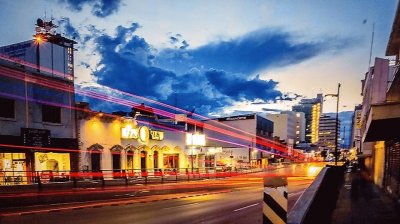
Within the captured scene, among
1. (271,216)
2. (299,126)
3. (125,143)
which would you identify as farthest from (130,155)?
(299,126)

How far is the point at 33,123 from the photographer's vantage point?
26094 millimetres

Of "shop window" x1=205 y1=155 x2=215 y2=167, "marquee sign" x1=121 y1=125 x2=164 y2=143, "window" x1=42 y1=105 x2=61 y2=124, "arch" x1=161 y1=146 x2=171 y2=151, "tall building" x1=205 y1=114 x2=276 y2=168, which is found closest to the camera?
"window" x1=42 y1=105 x2=61 y2=124

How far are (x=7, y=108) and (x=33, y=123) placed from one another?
240cm

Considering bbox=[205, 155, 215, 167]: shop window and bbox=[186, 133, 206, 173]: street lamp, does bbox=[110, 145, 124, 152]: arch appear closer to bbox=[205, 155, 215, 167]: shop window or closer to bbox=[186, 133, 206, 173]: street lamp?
bbox=[186, 133, 206, 173]: street lamp

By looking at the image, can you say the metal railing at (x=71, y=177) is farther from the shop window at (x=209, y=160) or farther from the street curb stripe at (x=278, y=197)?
the street curb stripe at (x=278, y=197)

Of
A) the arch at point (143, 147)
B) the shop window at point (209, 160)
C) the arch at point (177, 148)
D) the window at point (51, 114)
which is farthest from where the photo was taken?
the shop window at point (209, 160)

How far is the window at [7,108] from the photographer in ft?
78.8

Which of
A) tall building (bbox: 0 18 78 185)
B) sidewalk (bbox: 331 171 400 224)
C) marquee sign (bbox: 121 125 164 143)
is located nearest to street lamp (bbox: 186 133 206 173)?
marquee sign (bbox: 121 125 164 143)

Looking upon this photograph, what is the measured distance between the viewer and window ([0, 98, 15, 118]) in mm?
24030

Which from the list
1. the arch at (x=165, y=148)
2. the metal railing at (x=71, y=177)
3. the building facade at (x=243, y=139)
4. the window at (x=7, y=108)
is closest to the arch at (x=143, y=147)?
the arch at (x=165, y=148)

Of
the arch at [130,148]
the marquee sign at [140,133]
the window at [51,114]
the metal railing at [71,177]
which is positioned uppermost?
the window at [51,114]

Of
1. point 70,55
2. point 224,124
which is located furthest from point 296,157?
point 70,55

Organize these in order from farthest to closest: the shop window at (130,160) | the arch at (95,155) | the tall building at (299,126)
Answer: the tall building at (299,126)
the shop window at (130,160)
the arch at (95,155)

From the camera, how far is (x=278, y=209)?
420 cm
